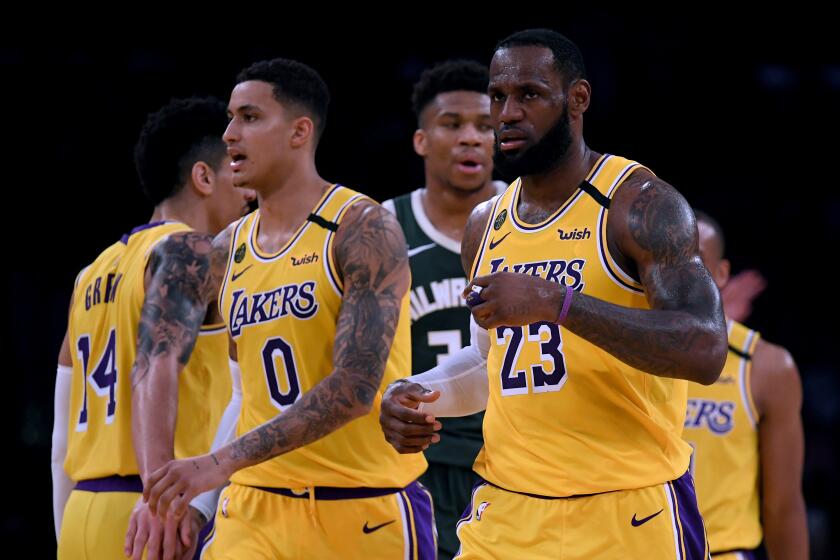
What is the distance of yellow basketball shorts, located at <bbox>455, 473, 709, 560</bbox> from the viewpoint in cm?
329

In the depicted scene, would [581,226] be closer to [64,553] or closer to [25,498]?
[64,553]

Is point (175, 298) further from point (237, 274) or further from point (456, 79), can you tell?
point (456, 79)

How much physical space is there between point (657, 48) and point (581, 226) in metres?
7.47

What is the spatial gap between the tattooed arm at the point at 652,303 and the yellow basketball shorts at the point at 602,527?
18.0 inches

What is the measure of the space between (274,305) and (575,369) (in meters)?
1.23

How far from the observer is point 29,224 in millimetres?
9445

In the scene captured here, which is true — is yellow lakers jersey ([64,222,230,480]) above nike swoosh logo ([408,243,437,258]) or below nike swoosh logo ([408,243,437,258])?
below

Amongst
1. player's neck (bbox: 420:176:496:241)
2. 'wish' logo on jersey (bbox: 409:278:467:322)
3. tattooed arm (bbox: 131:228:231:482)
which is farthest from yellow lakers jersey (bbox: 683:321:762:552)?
tattooed arm (bbox: 131:228:231:482)

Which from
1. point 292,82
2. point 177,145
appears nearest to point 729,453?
point 292,82

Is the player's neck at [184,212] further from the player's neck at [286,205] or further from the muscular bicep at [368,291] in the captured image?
the muscular bicep at [368,291]

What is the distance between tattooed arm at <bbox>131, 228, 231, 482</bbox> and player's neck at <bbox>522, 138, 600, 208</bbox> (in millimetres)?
1474

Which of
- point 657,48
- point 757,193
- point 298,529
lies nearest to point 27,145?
point 657,48

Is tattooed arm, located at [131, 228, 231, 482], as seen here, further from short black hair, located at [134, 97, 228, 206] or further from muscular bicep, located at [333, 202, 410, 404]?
muscular bicep, located at [333, 202, 410, 404]

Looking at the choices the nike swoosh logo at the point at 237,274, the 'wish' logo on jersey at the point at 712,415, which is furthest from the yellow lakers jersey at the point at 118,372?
the 'wish' logo on jersey at the point at 712,415
